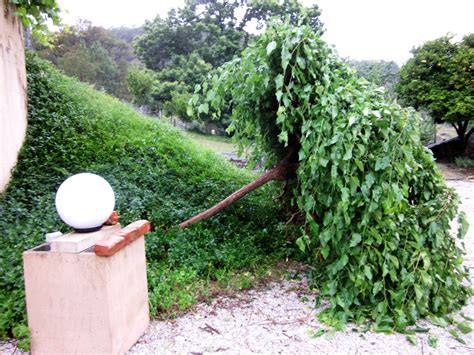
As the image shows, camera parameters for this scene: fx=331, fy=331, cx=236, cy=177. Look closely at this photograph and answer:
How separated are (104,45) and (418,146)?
830 inches

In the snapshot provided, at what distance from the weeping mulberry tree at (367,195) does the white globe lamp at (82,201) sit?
124cm

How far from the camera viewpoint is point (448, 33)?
8.95m

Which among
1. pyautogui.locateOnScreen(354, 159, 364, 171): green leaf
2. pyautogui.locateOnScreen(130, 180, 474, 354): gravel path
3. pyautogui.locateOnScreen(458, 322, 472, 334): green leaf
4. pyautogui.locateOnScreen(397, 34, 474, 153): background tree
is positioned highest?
pyautogui.locateOnScreen(397, 34, 474, 153): background tree

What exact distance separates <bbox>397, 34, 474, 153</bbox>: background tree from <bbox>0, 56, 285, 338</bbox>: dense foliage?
637 centimetres

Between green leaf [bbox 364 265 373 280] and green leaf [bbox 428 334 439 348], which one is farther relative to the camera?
green leaf [bbox 364 265 373 280]

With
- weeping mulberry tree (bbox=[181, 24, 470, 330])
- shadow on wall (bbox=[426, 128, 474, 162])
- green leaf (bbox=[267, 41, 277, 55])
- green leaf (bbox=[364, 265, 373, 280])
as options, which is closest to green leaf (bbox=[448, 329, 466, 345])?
weeping mulberry tree (bbox=[181, 24, 470, 330])

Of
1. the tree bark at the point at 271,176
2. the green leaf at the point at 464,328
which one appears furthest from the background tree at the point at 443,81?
the green leaf at the point at 464,328

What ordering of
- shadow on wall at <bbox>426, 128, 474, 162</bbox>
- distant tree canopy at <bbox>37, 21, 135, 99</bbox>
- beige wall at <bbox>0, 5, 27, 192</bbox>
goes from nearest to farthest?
beige wall at <bbox>0, 5, 27, 192</bbox> → shadow on wall at <bbox>426, 128, 474, 162</bbox> → distant tree canopy at <bbox>37, 21, 135, 99</bbox>

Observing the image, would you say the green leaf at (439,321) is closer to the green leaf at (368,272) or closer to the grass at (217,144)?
the green leaf at (368,272)

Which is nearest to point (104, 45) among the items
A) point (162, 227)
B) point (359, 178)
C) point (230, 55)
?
point (230, 55)

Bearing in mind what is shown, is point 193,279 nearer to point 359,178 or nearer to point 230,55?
point 359,178

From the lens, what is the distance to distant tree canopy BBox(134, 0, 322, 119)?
14102 mm

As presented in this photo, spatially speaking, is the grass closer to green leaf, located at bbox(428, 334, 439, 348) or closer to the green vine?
the green vine

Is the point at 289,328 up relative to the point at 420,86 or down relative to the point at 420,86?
down
